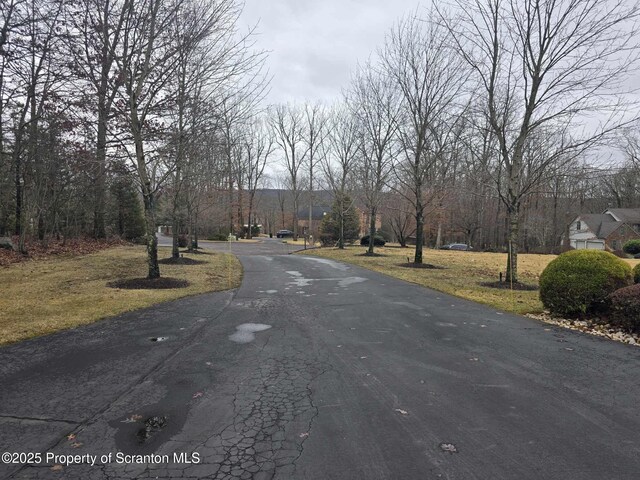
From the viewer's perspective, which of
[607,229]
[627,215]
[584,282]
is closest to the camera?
[584,282]

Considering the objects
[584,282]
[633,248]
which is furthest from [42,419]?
[633,248]

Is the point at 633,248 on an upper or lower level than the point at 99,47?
lower

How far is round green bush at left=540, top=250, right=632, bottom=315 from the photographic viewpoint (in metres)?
7.23

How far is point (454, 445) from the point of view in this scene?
3031 millimetres

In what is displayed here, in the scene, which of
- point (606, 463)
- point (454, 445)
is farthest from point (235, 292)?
point (606, 463)

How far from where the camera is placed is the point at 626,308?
6.34 m

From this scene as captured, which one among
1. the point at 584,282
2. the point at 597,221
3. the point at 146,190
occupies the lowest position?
the point at 584,282

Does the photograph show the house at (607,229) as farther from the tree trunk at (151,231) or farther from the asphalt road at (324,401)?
the tree trunk at (151,231)

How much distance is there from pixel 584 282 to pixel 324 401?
19.9ft

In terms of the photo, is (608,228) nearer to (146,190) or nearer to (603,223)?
(603,223)

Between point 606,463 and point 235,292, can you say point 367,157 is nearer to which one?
point 235,292

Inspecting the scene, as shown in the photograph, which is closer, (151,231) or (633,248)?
(151,231)

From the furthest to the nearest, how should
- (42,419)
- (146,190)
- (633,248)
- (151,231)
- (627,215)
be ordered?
(627,215) → (633,248) → (151,231) → (146,190) → (42,419)

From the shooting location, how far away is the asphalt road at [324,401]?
2809 millimetres
